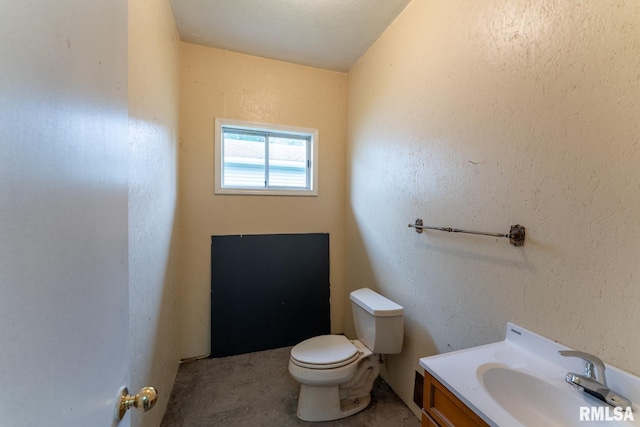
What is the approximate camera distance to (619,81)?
2.68 feet

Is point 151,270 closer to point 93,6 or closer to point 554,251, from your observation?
point 93,6

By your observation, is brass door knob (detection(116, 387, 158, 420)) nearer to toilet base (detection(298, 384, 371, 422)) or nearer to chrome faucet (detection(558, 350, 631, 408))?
chrome faucet (detection(558, 350, 631, 408))

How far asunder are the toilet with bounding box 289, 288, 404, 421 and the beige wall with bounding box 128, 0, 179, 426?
84cm

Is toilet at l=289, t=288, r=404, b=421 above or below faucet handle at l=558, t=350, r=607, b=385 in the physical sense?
below

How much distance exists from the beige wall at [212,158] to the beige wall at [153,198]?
0.64 feet

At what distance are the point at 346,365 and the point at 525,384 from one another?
3.21 feet

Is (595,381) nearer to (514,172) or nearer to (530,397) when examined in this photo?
(530,397)

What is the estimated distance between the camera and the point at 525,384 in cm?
91

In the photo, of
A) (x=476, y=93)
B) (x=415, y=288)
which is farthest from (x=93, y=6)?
(x=415, y=288)

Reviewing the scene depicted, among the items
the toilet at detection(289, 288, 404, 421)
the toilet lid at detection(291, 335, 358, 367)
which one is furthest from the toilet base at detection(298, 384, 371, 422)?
the toilet lid at detection(291, 335, 358, 367)

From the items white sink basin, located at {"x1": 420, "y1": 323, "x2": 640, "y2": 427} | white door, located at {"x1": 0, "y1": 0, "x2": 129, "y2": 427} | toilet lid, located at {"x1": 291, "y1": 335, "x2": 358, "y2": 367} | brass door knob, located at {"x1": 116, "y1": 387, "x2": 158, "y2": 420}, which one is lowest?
toilet lid, located at {"x1": 291, "y1": 335, "x2": 358, "y2": 367}

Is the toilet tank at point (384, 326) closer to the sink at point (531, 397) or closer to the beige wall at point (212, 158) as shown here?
the sink at point (531, 397)

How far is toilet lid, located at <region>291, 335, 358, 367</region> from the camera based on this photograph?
163cm

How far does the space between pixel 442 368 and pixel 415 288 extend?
0.77m
